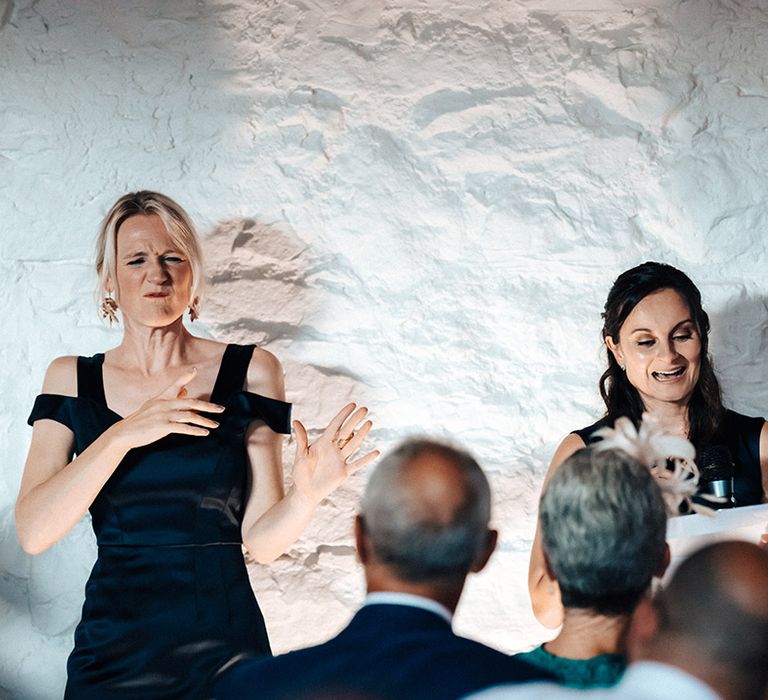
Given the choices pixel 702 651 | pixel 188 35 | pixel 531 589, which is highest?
pixel 188 35

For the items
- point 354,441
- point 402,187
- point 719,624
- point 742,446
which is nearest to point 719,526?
point 742,446

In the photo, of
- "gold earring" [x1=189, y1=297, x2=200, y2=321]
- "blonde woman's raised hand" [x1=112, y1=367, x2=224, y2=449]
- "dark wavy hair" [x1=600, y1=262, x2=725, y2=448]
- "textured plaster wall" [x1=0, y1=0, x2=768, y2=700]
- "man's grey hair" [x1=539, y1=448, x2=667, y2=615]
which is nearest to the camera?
"man's grey hair" [x1=539, y1=448, x2=667, y2=615]

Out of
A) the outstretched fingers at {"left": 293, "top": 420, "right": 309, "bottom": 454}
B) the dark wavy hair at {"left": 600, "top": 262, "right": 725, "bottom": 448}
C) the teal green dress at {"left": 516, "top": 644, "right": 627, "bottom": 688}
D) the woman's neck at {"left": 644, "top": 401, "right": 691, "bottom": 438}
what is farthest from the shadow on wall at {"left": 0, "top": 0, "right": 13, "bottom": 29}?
the teal green dress at {"left": 516, "top": 644, "right": 627, "bottom": 688}

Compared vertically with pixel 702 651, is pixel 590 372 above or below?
above

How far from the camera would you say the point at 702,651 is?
4.31 ft

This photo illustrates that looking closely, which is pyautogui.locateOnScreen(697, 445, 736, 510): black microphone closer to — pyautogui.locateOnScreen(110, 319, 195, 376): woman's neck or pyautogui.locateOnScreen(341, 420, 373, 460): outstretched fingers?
pyautogui.locateOnScreen(341, 420, 373, 460): outstretched fingers

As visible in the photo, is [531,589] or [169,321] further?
[169,321]

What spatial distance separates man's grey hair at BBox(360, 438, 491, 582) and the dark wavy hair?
56.2 inches

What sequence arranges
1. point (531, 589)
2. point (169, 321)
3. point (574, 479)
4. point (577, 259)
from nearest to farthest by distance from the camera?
point (574, 479), point (531, 589), point (169, 321), point (577, 259)

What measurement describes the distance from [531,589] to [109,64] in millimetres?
1928

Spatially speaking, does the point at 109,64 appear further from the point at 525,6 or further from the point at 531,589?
the point at 531,589

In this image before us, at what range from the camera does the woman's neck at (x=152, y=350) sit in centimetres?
300

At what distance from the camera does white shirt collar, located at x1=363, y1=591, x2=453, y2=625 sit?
1553 millimetres

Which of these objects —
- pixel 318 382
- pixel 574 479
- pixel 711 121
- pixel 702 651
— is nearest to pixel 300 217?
pixel 318 382
